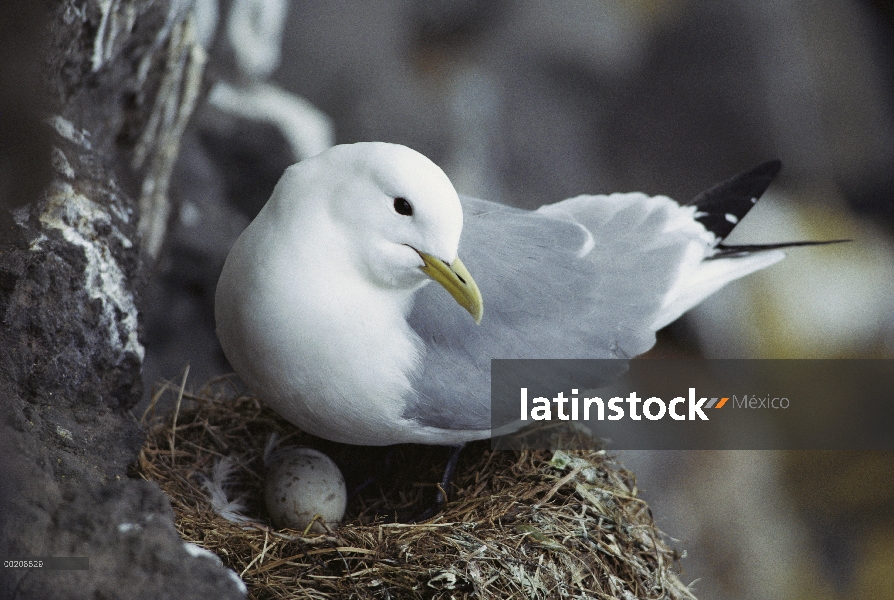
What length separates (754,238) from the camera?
10.5 feet

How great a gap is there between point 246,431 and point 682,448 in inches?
70.4

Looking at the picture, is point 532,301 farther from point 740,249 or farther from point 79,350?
point 79,350

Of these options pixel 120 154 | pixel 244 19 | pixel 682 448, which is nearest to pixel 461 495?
pixel 120 154

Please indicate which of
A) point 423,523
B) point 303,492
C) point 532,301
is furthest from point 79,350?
point 532,301

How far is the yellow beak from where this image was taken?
142 cm

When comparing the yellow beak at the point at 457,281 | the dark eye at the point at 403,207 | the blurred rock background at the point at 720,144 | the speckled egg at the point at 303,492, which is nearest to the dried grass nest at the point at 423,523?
the speckled egg at the point at 303,492

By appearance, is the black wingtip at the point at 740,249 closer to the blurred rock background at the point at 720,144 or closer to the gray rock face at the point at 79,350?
the blurred rock background at the point at 720,144

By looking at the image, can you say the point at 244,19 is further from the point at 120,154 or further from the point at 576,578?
the point at 576,578

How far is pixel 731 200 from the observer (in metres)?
2.08

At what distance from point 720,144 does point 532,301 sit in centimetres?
180

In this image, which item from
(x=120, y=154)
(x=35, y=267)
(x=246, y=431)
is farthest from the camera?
(x=120, y=154)

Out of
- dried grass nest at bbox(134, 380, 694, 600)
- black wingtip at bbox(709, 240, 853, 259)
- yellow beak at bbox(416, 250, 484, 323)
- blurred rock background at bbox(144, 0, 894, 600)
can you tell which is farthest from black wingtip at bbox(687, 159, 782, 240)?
blurred rock background at bbox(144, 0, 894, 600)

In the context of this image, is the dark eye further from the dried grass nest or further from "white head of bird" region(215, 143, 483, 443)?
the dried grass nest

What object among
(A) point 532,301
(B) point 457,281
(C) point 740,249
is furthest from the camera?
(C) point 740,249
